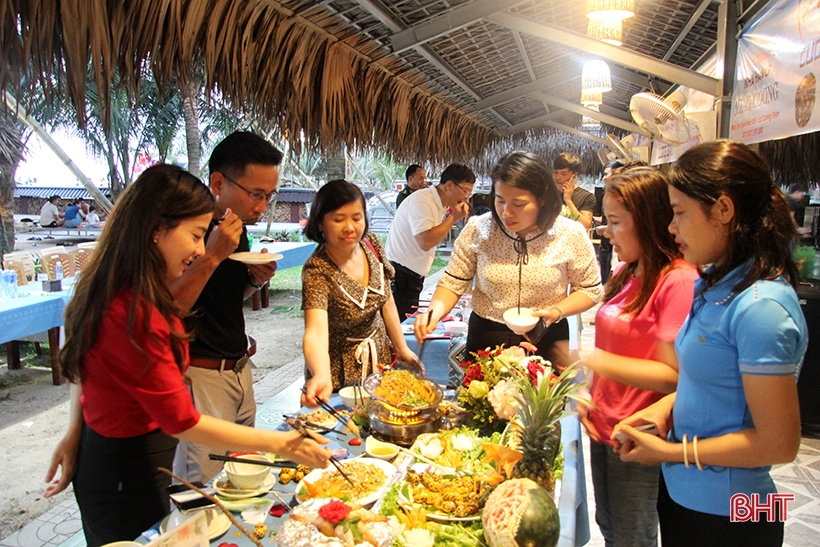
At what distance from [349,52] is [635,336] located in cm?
264

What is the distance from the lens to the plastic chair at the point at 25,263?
18.2ft

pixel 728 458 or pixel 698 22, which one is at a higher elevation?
pixel 698 22

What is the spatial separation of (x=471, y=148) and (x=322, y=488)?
7.28 meters

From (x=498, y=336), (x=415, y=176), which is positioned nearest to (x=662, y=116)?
(x=415, y=176)

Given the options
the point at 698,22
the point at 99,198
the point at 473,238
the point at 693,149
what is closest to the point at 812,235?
the point at 698,22

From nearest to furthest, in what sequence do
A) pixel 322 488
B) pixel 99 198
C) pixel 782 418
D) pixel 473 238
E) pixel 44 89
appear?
pixel 782 418, pixel 322 488, pixel 44 89, pixel 473 238, pixel 99 198

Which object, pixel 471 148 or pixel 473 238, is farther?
pixel 471 148

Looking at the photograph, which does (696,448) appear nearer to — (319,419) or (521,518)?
(521,518)

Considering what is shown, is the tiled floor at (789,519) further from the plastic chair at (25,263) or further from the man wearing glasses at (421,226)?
the plastic chair at (25,263)

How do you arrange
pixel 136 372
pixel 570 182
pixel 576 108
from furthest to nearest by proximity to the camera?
pixel 576 108 < pixel 570 182 < pixel 136 372

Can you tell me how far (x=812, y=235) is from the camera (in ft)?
27.4

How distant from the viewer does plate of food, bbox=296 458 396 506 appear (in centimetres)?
157

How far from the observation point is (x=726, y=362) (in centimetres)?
140

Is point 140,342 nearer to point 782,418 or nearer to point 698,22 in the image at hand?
point 782,418
